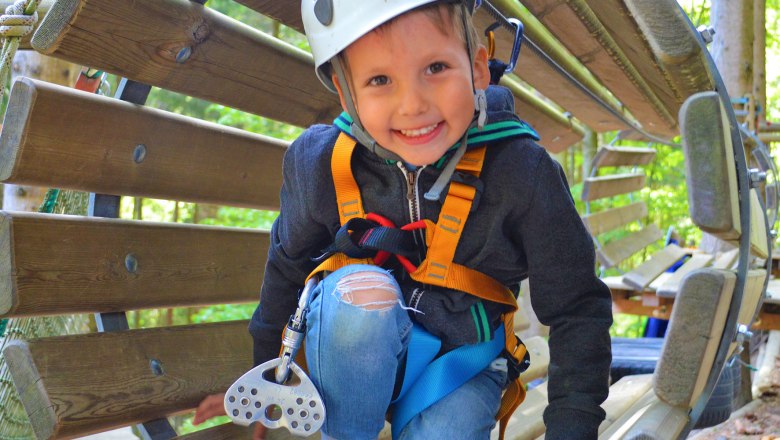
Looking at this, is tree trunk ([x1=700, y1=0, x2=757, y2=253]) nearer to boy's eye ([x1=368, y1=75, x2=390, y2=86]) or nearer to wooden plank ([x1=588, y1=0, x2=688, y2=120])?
wooden plank ([x1=588, y1=0, x2=688, y2=120])

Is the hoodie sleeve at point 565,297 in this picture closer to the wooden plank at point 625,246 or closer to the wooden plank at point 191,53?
the wooden plank at point 191,53

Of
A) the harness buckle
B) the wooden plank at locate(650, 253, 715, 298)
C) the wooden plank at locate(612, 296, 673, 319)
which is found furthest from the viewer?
the wooden plank at locate(612, 296, 673, 319)

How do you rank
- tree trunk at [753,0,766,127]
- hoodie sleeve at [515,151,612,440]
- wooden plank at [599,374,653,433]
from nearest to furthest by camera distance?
hoodie sleeve at [515,151,612,440], wooden plank at [599,374,653,433], tree trunk at [753,0,766,127]

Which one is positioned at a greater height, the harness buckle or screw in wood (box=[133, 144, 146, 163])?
screw in wood (box=[133, 144, 146, 163])

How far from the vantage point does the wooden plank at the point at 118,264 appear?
2.06 metres

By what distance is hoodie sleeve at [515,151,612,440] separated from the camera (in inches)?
77.0

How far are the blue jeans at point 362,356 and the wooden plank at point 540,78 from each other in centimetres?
124

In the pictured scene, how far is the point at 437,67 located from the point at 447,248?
1.39ft

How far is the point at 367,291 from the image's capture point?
6.20ft

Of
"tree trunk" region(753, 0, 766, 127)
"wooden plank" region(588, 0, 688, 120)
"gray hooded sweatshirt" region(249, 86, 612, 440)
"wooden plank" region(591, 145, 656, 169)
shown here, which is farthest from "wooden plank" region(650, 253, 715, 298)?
"gray hooded sweatshirt" region(249, 86, 612, 440)

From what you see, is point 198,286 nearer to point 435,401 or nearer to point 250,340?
point 250,340

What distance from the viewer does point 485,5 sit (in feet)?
9.37

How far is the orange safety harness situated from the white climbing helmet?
254 millimetres

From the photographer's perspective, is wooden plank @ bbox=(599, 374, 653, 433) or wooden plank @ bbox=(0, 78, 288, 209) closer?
wooden plank @ bbox=(0, 78, 288, 209)
